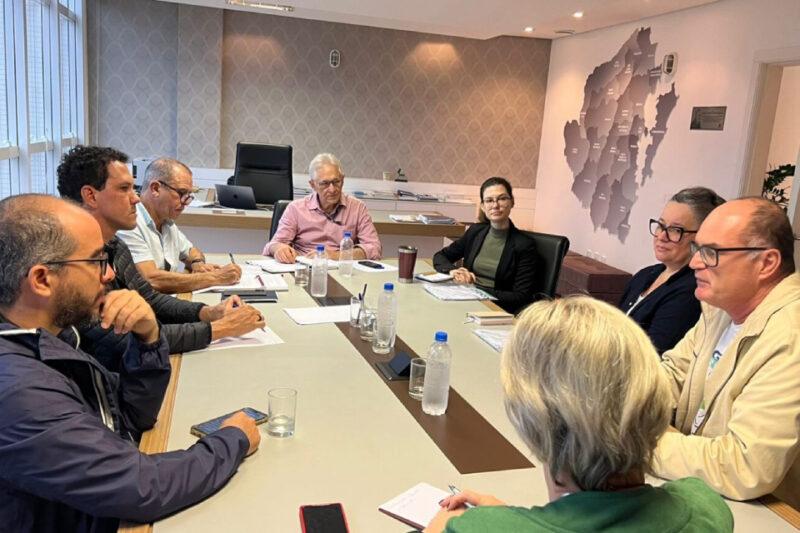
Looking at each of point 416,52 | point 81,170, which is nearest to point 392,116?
point 416,52

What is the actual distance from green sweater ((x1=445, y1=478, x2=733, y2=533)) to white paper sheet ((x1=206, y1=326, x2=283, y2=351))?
1.37 m

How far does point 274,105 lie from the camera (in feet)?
23.4

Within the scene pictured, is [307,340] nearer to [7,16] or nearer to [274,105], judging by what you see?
[7,16]

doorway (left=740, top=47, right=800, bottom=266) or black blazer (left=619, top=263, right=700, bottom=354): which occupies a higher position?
doorway (left=740, top=47, right=800, bottom=266)

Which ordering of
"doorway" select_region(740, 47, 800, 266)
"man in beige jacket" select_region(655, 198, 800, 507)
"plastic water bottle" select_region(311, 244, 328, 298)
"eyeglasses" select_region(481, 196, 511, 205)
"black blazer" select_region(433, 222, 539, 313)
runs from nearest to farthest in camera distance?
"man in beige jacket" select_region(655, 198, 800, 507)
"plastic water bottle" select_region(311, 244, 328, 298)
"black blazer" select_region(433, 222, 539, 313)
"eyeglasses" select_region(481, 196, 511, 205)
"doorway" select_region(740, 47, 800, 266)

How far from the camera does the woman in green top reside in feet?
2.78

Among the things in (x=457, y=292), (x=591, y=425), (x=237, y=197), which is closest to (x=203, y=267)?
(x=457, y=292)

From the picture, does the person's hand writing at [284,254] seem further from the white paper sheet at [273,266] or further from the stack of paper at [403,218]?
the stack of paper at [403,218]

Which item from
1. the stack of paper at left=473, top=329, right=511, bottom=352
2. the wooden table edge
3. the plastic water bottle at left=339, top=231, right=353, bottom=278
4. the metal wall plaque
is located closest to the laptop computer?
the plastic water bottle at left=339, top=231, right=353, bottom=278

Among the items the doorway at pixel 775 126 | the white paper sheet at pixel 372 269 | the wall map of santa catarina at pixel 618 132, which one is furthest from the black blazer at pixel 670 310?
the wall map of santa catarina at pixel 618 132

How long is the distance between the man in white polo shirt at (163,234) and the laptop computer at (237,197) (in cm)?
175

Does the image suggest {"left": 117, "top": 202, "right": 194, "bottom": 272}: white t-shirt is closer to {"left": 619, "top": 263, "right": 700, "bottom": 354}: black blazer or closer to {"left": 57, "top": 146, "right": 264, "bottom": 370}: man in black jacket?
{"left": 57, "top": 146, "right": 264, "bottom": 370}: man in black jacket

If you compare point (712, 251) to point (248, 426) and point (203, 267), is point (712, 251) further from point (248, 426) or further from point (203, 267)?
point (203, 267)

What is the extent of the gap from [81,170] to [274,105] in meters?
5.08
